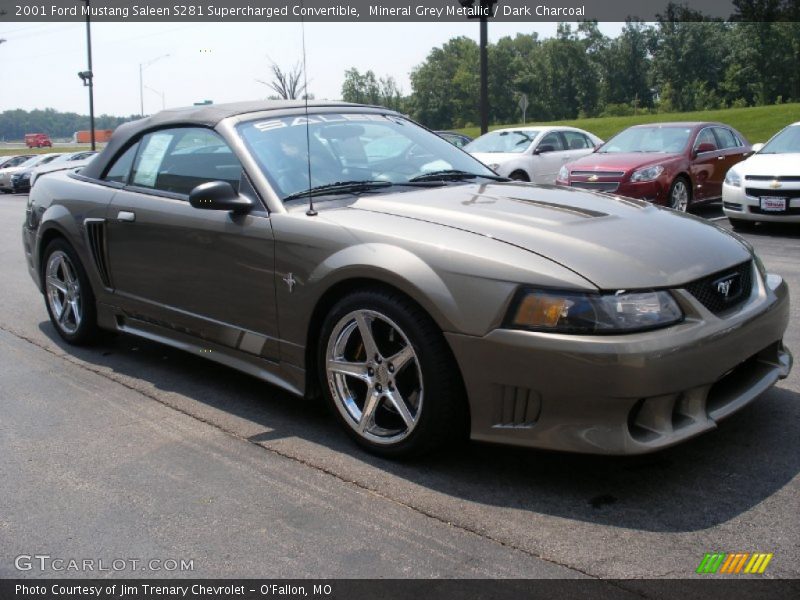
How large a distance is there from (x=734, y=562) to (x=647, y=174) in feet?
30.1

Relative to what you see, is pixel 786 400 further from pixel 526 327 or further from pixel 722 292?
pixel 526 327

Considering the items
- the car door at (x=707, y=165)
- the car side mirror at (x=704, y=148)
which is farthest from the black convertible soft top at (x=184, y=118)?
the car side mirror at (x=704, y=148)

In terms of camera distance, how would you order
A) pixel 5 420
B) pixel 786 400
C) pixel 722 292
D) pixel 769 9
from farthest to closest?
pixel 769 9 < pixel 5 420 < pixel 786 400 < pixel 722 292

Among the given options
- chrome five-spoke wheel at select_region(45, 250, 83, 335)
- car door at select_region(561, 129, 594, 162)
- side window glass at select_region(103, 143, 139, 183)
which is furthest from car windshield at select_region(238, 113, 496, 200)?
car door at select_region(561, 129, 594, 162)

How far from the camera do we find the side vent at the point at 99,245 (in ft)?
16.0

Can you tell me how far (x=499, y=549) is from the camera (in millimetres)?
2693

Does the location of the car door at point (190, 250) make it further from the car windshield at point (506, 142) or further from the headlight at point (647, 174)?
the car windshield at point (506, 142)

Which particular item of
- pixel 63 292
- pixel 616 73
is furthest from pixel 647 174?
pixel 616 73

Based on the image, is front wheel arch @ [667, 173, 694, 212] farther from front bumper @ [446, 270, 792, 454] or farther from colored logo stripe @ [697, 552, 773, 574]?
colored logo stripe @ [697, 552, 773, 574]

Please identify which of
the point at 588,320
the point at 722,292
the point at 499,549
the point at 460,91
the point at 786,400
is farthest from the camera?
the point at 460,91

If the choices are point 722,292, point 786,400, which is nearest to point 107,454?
point 722,292

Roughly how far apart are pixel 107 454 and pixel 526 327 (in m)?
1.94
